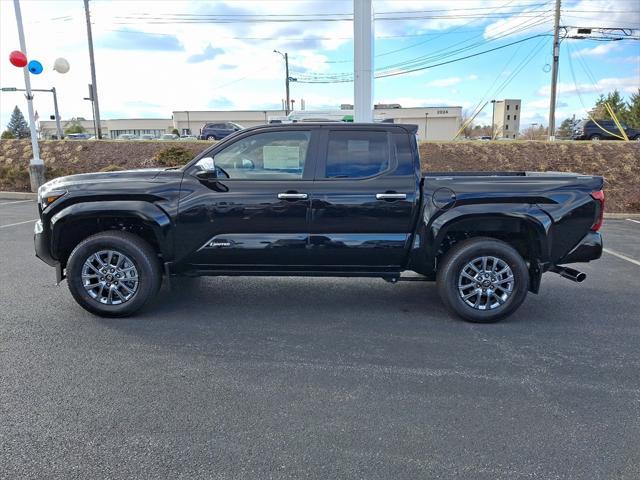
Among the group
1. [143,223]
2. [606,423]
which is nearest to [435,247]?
[606,423]

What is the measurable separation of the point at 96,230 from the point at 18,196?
1202 centimetres

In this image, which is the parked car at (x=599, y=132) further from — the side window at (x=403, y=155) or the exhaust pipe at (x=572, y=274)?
the side window at (x=403, y=155)

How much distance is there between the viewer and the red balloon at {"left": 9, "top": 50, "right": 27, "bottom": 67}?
42.2 feet

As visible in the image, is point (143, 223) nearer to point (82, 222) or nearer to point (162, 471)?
point (82, 222)

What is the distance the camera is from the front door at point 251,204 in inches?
184

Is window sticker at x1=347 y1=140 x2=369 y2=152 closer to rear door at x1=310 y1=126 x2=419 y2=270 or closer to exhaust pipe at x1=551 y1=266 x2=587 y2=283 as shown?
rear door at x1=310 y1=126 x2=419 y2=270

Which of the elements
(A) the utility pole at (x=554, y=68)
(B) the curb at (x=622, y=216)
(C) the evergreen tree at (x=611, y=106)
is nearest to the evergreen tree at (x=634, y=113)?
(C) the evergreen tree at (x=611, y=106)

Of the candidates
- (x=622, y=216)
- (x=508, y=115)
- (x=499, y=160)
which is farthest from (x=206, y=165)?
(x=508, y=115)

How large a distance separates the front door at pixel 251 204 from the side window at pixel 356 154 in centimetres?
23

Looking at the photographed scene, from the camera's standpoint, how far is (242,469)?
2635mm

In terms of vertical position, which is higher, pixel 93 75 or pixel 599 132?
pixel 93 75

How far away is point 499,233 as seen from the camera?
493cm

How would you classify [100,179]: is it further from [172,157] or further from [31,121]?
[172,157]

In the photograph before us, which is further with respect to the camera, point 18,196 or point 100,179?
point 18,196
